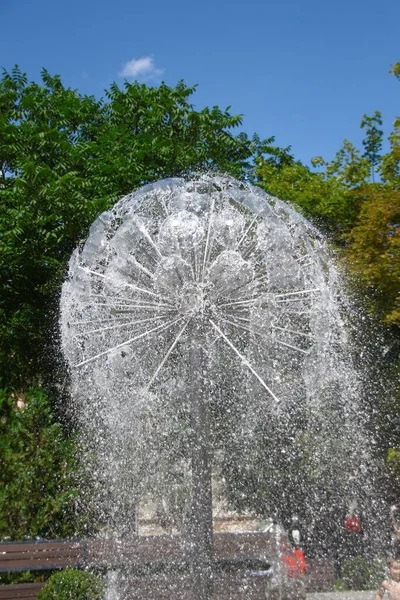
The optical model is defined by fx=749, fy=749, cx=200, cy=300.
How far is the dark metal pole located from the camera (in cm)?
621

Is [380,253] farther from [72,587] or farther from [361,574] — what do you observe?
[72,587]

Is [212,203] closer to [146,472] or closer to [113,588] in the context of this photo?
[113,588]

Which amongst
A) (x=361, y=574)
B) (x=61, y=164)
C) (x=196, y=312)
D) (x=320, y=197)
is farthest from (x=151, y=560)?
(x=320, y=197)

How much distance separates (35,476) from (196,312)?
4031mm

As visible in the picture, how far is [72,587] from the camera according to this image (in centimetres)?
801

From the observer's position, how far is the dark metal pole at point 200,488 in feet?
20.4

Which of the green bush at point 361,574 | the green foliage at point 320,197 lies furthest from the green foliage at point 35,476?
the green foliage at point 320,197

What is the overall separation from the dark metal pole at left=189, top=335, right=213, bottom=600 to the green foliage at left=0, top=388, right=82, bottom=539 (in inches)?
151

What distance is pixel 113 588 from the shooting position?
843 cm

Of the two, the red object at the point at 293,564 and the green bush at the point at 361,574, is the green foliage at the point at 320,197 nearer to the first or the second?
the green bush at the point at 361,574

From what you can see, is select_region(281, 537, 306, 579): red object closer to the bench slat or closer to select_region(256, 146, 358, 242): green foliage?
the bench slat

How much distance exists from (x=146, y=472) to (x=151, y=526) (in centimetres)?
404

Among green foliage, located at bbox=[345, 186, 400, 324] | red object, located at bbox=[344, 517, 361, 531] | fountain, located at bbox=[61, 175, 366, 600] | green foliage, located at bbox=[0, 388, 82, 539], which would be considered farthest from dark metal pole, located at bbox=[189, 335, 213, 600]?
red object, located at bbox=[344, 517, 361, 531]

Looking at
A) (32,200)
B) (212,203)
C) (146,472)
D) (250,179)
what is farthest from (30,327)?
(212,203)
